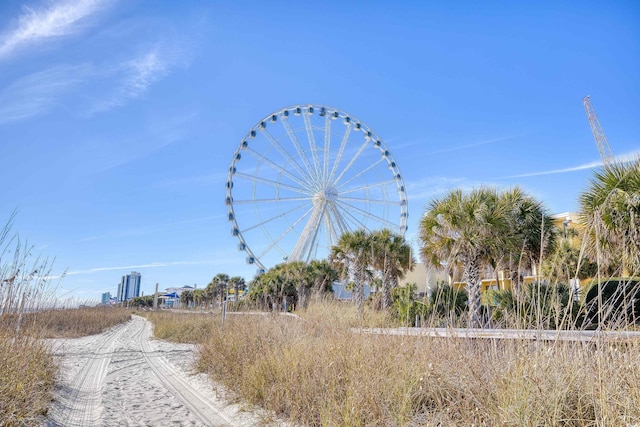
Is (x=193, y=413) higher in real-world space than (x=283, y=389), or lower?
lower

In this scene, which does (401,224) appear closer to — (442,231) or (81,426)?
(442,231)

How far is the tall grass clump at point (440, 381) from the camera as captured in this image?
3.16 m

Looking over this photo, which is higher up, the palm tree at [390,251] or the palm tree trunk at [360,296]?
the palm tree at [390,251]

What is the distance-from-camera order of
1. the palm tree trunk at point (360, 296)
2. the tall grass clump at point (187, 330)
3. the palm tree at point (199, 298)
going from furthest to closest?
the palm tree at point (199, 298), the tall grass clump at point (187, 330), the palm tree trunk at point (360, 296)

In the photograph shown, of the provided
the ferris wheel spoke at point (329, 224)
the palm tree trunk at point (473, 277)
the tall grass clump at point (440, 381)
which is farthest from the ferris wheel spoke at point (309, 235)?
the tall grass clump at point (440, 381)

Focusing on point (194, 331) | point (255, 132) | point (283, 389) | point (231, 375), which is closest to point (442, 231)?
point (194, 331)

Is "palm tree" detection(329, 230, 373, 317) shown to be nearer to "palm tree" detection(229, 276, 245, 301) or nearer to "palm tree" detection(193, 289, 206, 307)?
"palm tree" detection(193, 289, 206, 307)

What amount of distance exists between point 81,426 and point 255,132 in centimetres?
2988

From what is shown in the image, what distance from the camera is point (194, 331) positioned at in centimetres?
1670

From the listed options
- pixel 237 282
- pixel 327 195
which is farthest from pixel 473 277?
pixel 237 282

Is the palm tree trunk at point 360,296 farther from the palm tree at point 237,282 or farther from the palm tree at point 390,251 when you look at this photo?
the palm tree at point 237,282

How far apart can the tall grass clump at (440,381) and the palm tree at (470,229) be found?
34.3 feet

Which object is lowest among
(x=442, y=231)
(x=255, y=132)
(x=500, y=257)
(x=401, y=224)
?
(x=500, y=257)

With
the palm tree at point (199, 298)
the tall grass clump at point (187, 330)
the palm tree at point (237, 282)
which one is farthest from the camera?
the palm tree at point (237, 282)
